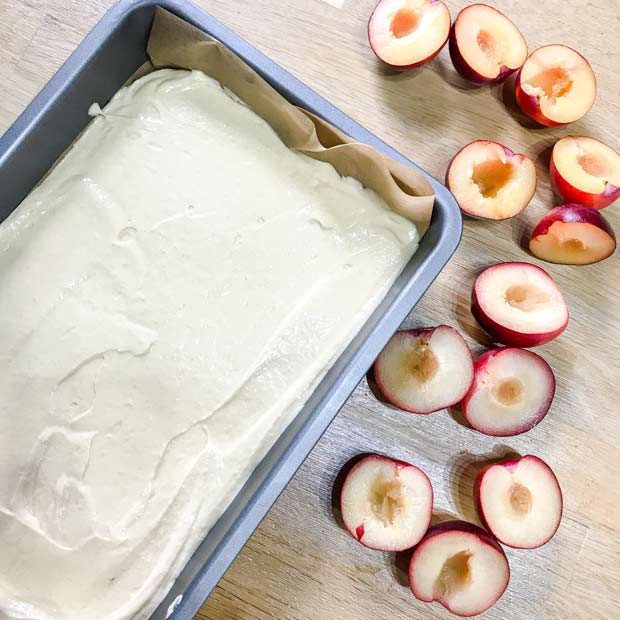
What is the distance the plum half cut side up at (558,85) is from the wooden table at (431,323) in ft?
0.13

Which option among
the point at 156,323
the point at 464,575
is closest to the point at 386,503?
the point at 464,575

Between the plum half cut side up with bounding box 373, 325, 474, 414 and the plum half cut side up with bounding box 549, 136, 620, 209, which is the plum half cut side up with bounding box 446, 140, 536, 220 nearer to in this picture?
the plum half cut side up with bounding box 549, 136, 620, 209

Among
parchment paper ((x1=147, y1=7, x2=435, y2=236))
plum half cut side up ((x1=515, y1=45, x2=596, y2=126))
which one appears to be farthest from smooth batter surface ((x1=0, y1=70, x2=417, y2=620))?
plum half cut side up ((x1=515, y1=45, x2=596, y2=126))

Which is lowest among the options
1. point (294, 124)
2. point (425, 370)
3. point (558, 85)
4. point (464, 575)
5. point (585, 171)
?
point (464, 575)

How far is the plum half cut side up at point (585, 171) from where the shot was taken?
0.99 meters

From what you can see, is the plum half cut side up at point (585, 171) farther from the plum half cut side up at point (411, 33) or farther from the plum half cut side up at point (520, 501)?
the plum half cut side up at point (520, 501)

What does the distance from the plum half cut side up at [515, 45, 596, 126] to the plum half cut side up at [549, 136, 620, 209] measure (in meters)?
0.04

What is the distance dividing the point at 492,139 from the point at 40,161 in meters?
0.67

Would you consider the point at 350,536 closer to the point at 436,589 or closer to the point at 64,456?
the point at 436,589

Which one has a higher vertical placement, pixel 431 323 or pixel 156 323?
pixel 156 323

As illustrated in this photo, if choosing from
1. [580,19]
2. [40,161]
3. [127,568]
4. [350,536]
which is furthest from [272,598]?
[580,19]

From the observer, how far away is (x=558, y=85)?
1.02 meters

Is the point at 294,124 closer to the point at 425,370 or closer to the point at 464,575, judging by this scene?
the point at 425,370

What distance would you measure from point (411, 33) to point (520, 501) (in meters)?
0.71
